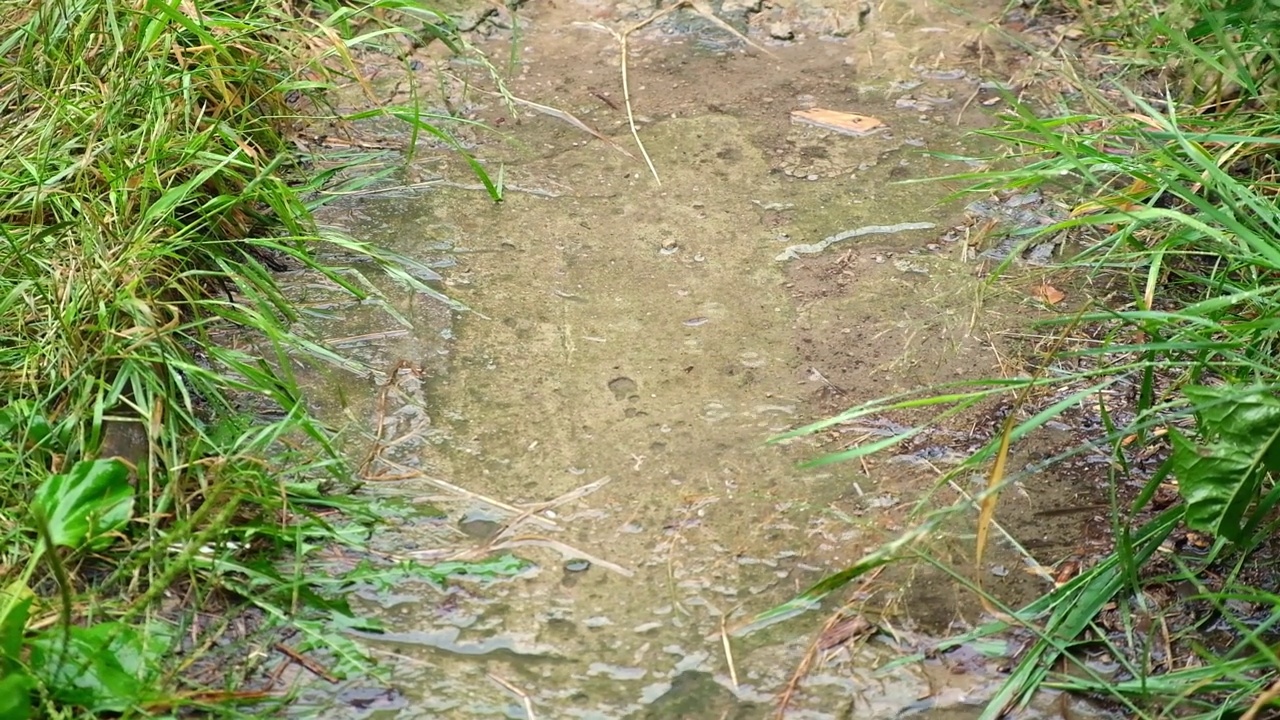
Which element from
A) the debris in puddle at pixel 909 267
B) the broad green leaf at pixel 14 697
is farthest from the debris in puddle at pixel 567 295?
the broad green leaf at pixel 14 697

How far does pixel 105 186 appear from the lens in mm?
2322

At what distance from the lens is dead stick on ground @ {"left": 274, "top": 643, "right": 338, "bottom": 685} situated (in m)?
1.67

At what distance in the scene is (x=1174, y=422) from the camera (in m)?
2.09

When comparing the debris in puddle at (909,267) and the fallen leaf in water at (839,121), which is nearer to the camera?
the debris in puddle at (909,267)

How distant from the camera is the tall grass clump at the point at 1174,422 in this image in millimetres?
1649

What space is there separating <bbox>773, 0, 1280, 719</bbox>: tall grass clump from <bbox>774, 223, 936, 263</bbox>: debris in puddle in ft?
0.63

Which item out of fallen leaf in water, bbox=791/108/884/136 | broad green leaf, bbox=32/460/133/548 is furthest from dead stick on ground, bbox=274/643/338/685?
fallen leaf in water, bbox=791/108/884/136

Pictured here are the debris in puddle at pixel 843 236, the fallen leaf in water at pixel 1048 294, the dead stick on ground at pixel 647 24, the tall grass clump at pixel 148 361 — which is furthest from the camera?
the dead stick on ground at pixel 647 24

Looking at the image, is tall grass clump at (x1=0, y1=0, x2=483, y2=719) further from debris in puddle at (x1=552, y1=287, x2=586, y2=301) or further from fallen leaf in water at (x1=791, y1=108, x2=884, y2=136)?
fallen leaf in water at (x1=791, y1=108, x2=884, y2=136)

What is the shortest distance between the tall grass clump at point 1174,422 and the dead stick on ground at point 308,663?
27.8 inches

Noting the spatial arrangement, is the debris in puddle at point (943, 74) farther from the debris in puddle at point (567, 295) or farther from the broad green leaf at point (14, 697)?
the broad green leaf at point (14, 697)

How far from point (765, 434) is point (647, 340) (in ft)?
1.12

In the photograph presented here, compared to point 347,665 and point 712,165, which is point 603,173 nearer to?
point 712,165

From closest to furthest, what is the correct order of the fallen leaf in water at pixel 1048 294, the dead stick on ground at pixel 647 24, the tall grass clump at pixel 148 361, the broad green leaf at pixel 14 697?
the broad green leaf at pixel 14 697, the tall grass clump at pixel 148 361, the fallen leaf in water at pixel 1048 294, the dead stick on ground at pixel 647 24
